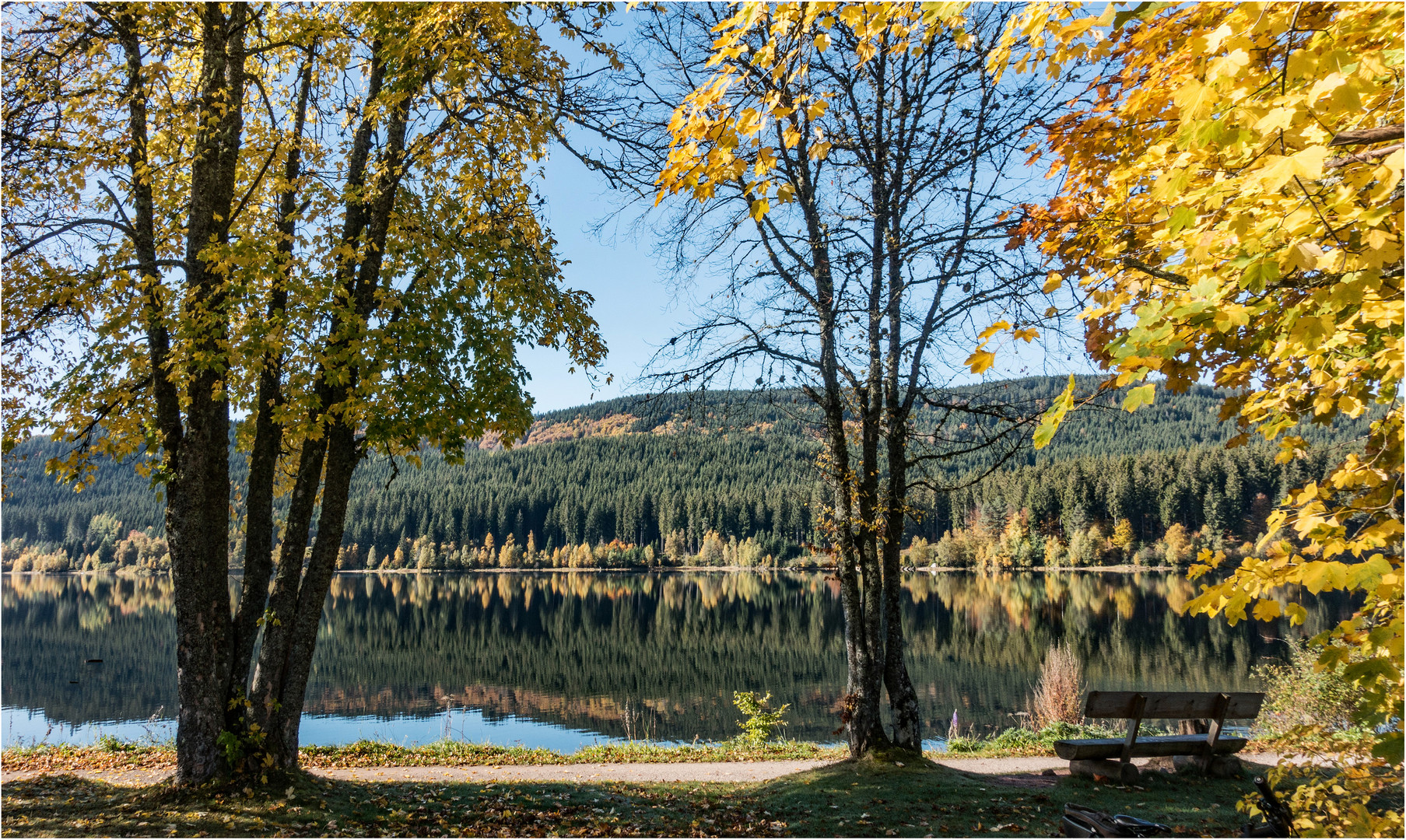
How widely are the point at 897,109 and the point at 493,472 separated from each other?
13673 cm

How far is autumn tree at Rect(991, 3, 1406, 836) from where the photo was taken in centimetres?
176

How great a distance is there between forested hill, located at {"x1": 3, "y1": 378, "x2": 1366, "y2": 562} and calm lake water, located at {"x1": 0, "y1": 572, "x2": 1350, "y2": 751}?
1394 centimetres

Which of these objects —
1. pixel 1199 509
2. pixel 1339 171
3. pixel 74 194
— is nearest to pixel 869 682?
pixel 1339 171

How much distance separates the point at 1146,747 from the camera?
7.61 meters

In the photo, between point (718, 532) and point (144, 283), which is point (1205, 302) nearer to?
point (144, 283)

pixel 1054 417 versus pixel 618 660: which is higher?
pixel 1054 417

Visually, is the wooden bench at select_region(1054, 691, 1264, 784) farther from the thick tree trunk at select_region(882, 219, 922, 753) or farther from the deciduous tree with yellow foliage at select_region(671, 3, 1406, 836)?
the deciduous tree with yellow foliage at select_region(671, 3, 1406, 836)

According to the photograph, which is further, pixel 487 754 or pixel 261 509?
pixel 487 754

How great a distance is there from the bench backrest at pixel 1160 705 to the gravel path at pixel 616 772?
1.05 metres

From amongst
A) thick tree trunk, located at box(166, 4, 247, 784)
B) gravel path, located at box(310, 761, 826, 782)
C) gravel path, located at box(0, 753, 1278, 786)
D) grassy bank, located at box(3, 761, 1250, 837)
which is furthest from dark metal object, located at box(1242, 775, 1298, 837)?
thick tree trunk, located at box(166, 4, 247, 784)

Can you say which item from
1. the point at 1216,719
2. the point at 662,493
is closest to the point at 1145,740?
the point at 1216,719

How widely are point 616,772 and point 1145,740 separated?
598cm

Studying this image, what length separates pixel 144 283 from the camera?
6.10 meters

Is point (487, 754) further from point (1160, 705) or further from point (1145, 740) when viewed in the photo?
point (1160, 705)
